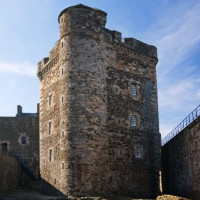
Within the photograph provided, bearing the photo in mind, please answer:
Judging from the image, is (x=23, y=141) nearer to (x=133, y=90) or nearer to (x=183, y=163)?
(x=133, y=90)

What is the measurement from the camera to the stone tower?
65.9ft

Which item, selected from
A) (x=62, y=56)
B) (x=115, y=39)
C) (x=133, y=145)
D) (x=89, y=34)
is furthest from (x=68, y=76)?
(x=133, y=145)

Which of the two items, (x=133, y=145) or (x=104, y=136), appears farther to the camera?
(x=133, y=145)

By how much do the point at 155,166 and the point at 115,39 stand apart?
887 centimetres

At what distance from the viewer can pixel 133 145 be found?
22.5 metres

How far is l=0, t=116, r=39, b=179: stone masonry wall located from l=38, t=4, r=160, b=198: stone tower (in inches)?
334

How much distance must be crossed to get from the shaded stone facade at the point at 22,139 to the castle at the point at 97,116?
22.7 ft

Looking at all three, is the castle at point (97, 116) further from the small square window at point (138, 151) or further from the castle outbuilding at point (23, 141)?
the castle outbuilding at point (23, 141)

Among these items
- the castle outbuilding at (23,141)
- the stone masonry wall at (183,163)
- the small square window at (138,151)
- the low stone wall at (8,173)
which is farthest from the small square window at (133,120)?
the castle outbuilding at (23,141)

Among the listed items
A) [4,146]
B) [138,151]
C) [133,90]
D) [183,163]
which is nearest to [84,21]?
[133,90]

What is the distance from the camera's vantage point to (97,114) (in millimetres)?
20891

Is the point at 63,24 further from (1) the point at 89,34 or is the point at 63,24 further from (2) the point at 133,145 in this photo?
(2) the point at 133,145

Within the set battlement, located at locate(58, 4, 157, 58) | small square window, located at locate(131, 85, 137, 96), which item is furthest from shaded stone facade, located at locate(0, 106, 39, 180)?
battlement, located at locate(58, 4, 157, 58)

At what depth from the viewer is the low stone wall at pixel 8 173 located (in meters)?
21.4
